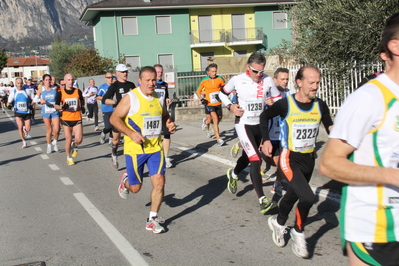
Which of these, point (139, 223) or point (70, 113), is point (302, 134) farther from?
point (70, 113)

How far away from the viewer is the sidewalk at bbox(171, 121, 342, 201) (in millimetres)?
7215

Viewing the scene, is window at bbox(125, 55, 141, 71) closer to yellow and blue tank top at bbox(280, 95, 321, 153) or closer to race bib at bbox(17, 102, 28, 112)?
race bib at bbox(17, 102, 28, 112)

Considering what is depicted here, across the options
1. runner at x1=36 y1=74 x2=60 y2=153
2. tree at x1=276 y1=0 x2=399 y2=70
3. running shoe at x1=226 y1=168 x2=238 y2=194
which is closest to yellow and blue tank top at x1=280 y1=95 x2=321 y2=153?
running shoe at x1=226 y1=168 x2=238 y2=194

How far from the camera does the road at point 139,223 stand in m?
4.65

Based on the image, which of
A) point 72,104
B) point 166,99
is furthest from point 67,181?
point 166,99

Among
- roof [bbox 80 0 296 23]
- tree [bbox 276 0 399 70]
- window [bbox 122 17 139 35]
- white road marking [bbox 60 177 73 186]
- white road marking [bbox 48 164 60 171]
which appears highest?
roof [bbox 80 0 296 23]

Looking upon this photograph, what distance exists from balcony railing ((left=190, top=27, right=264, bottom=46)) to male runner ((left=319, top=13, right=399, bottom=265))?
38.0 meters

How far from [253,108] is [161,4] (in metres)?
33.4

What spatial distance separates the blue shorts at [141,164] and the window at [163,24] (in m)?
34.9

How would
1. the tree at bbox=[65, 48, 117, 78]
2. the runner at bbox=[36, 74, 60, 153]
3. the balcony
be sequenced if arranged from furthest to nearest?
the balcony → the tree at bbox=[65, 48, 117, 78] → the runner at bbox=[36, 74, 60, 153]

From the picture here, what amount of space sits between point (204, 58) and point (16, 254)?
3694cm

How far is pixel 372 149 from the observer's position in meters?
2.14

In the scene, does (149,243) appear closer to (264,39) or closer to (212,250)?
(212,250)

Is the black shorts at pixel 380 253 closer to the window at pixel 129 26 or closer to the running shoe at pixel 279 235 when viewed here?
the running shoe at pixel 279 235
